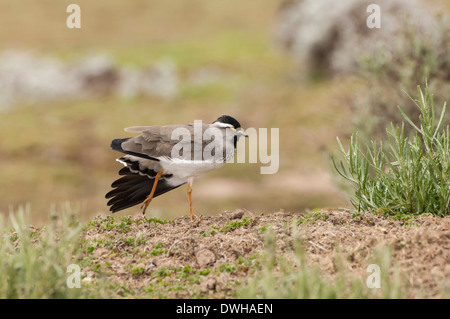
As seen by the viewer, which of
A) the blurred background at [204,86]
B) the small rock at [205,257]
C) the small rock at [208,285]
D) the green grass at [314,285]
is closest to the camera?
the green grass at [314,285]

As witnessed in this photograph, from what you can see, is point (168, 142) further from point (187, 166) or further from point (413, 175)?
point (413, 175)

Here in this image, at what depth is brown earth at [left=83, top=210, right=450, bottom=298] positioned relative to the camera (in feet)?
13.4

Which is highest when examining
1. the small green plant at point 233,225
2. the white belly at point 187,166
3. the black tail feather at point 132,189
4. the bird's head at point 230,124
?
the bird's head at point 230,124

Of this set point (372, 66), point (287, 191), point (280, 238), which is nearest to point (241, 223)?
point (280, 238)

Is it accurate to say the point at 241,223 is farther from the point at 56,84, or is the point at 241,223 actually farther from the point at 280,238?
the point at 56,84

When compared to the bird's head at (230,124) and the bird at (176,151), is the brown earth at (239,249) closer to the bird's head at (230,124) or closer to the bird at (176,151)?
the bird at (176,151)

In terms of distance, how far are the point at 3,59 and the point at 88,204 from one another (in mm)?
16467

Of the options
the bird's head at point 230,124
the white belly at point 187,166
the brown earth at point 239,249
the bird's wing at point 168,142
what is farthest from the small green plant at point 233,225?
the bird's head at point 230,124

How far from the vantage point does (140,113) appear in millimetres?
19891

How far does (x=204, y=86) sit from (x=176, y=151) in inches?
716

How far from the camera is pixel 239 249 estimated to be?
4586 millimetres

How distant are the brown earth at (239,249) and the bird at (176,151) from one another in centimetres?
57

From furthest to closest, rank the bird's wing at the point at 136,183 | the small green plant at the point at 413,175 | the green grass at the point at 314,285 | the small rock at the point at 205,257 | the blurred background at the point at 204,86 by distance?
the blurred background at the point at 204,86 < the bird's wing at the point at 136,183 < the small green plant at the point at 413,175 < the small rock at the point at 205,257 < the green grass at the point at 314,285

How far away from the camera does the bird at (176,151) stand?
18.0 ft
